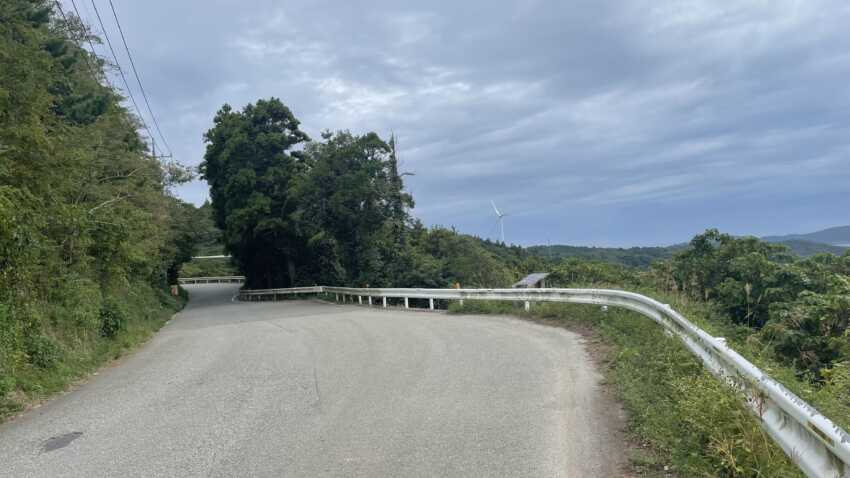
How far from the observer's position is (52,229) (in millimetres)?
13500

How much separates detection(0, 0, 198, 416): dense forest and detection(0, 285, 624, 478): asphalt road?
40.9 inches

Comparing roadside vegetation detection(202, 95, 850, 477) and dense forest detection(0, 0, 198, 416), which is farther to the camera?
dense forest detection(0, 0, 198, 416)

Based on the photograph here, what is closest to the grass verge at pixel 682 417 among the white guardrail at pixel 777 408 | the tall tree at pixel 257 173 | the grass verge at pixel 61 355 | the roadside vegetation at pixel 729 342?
the roadside vegetation at pixel 729 342

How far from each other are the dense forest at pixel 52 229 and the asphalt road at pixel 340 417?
104 centimetres

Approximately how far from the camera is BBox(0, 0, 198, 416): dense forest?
9875 millimetres

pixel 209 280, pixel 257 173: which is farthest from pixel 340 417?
pixel 209 280

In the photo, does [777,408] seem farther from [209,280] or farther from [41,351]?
[209,280]

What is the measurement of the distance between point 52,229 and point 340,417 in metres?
10.3

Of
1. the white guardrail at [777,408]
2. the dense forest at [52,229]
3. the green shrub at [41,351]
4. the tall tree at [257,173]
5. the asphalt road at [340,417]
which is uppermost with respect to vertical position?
the tall tree at [257,173]

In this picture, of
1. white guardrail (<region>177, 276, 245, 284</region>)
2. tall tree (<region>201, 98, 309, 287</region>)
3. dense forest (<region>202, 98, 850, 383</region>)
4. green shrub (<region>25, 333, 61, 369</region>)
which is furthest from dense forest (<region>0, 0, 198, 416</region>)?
white guardrail (<region>177, 276, 245, 284</region>)

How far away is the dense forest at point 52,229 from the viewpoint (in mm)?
9875

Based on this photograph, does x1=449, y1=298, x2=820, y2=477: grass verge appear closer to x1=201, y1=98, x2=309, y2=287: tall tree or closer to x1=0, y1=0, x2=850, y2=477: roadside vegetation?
x1=0, y1=0, x2=850, y2=477: roadside vegetation

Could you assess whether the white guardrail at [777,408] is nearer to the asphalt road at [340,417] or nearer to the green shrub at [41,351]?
the asphalt road at [340,417]

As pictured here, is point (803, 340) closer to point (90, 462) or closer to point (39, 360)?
point (90, 462)
